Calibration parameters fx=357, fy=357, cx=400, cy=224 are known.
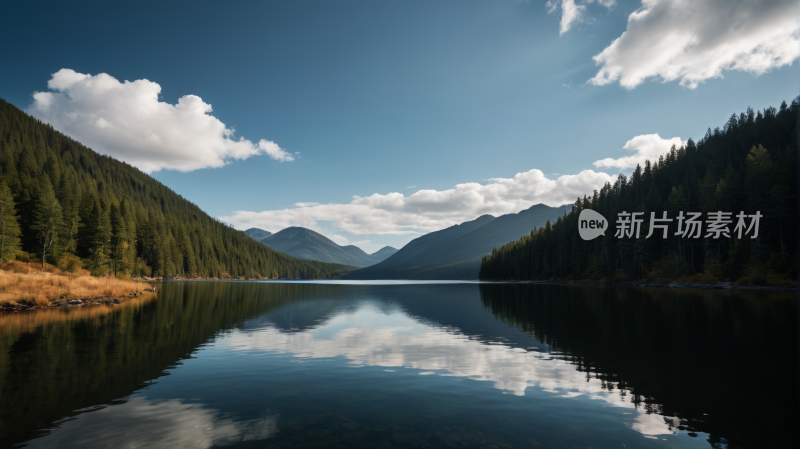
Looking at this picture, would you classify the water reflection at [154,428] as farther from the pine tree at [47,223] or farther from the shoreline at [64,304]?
the pine tree at [47,223]

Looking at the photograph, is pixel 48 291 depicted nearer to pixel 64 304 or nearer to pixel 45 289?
pixel 45 289

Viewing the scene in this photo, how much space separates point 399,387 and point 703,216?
120 m

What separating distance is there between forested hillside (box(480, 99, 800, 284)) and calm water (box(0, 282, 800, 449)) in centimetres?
6490

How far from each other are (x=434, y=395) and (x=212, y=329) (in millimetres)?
24603

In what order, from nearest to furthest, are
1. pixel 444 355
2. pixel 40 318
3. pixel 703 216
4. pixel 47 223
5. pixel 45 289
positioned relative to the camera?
pixel 444 355 < pixel 40 318 < pixel 45 289 < pixel 47 223 < pixel 703 216

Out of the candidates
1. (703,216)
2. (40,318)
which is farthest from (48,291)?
(703,216)

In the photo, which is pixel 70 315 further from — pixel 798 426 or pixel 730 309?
pixel 730 309

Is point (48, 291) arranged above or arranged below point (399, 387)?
above

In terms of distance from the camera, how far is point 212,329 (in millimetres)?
31156

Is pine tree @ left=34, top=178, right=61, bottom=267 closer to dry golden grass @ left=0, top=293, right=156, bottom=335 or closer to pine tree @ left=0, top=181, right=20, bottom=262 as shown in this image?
pine tree @ left=0, top=181, right=20, bottom=262

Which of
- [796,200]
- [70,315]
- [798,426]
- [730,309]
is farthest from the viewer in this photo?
[796,200]

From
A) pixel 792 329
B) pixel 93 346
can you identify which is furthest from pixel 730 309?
pixel 93 346

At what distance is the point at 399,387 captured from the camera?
15.4 m

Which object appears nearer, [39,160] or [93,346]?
[93,346]
